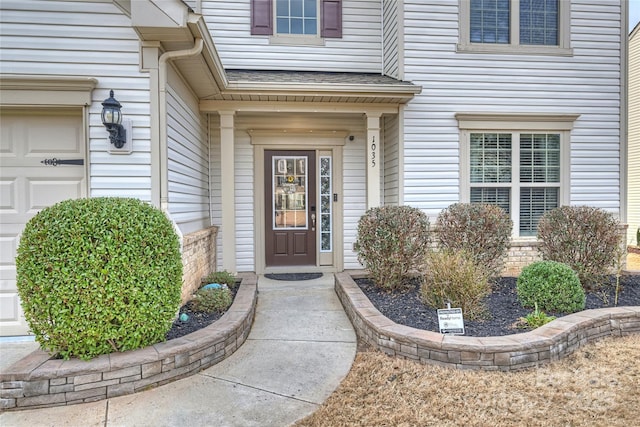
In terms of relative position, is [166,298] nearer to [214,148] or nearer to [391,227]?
[391,227]

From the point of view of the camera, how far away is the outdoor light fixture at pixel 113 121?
11.7 ft

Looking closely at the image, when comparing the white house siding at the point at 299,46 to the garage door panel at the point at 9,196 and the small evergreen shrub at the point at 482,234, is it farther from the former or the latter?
the garage door panel at the point at 9,196

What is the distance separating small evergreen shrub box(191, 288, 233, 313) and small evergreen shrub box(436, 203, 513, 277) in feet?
9.89

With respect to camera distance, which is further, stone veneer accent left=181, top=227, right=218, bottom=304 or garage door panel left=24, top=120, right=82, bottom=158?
stone veneer accent left=181, top=227, right=218, bottom=304

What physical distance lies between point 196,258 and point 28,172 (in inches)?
81.3

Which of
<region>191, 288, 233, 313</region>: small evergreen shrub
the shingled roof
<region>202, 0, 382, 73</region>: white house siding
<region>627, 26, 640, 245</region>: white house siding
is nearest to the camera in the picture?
<region>191, 288, 233, 313</region>: small evergreen shrub

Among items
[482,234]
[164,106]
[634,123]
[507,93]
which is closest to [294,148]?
[164,106]

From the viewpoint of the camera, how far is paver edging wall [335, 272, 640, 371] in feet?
10.1

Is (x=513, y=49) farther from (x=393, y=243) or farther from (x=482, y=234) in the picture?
(x=393, y=243)

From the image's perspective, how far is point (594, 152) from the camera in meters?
6.57

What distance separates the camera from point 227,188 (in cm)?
583

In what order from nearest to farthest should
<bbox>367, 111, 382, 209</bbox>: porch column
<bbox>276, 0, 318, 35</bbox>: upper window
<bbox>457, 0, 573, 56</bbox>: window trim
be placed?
<bbox>367, 111, 382, 209</bbox>: porch column, <bbox>457, 0, 573, 56</bbox>: window trim, <bbox>276, 0, 318, 35</bbox>: upper window

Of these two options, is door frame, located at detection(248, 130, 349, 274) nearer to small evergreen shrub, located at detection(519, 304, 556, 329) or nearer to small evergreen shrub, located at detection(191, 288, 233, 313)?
small evergreen shrub, located at detection(191, 288, 233, 313)

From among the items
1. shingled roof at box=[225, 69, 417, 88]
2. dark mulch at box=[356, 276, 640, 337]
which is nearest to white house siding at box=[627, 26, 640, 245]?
dark mulch at box=[356, 276, 640, 337]
